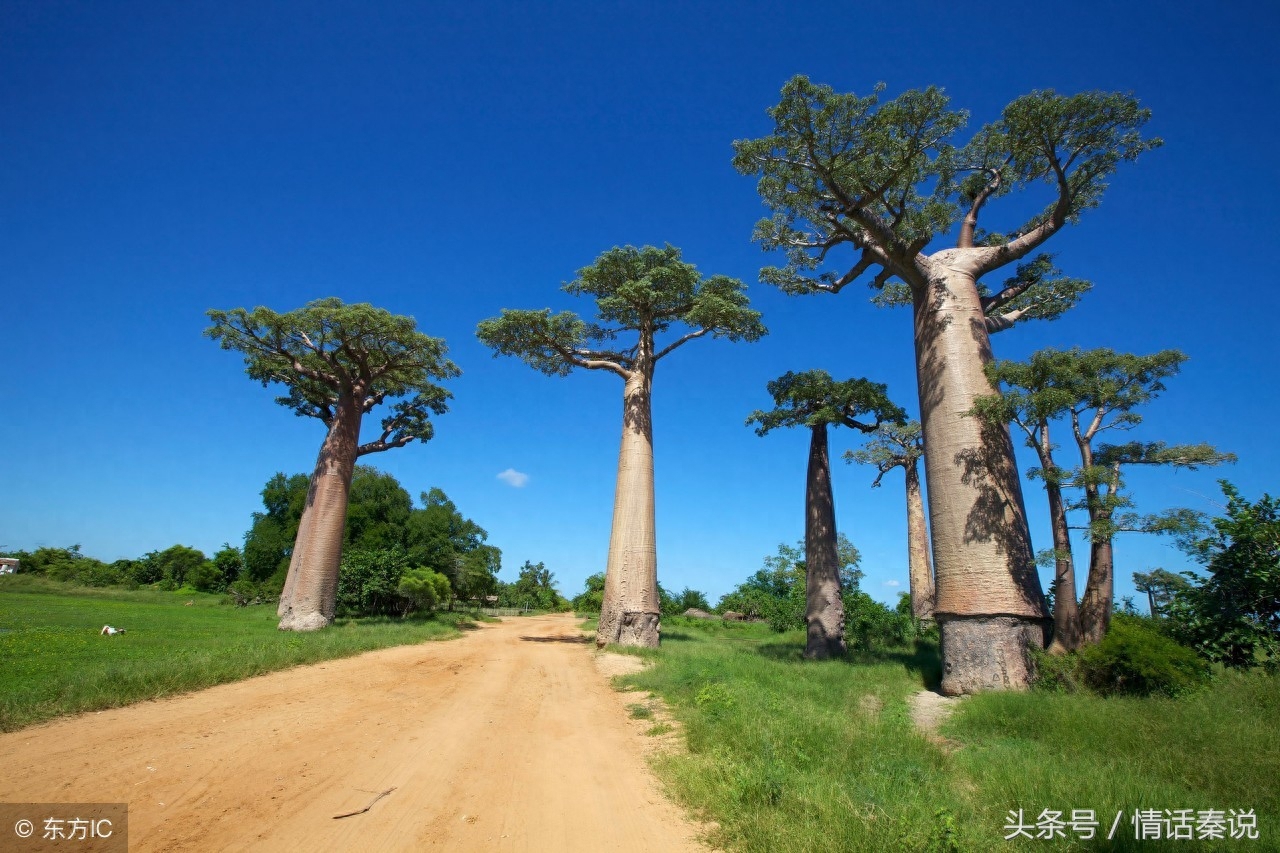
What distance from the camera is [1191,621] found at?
26.0ft

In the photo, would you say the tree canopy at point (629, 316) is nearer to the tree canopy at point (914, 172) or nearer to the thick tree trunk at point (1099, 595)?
the tree canopy at point (914, 172)

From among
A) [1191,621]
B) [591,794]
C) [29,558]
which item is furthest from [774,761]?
[29,558]

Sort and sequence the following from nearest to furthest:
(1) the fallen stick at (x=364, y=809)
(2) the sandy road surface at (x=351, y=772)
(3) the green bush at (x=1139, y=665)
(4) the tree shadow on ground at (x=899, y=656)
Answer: (2) the sandy road surface at (x=351, y=772), (1) the fallen stick at (x=364, y=809), (3) the green bush at (x=1139, y=665), (4) the tree shadow on ground at (x=899, y=656)

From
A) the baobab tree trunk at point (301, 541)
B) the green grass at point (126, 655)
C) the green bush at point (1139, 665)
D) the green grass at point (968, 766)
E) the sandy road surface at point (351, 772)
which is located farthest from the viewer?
the baobab tree trunk at point (301, 541)

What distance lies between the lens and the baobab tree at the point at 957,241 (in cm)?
933

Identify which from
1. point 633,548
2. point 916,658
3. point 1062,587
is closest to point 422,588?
point 633,548

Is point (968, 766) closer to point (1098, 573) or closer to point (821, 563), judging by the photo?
point (1098, 573)

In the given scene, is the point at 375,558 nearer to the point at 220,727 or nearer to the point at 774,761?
the point at 220,727

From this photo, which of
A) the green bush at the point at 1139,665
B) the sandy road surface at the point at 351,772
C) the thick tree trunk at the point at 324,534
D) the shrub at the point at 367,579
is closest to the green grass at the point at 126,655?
the sandy road surface at the point at 351,772

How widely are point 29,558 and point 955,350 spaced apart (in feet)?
275

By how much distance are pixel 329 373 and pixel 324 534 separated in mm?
6543

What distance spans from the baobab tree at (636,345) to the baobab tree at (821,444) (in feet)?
11.4

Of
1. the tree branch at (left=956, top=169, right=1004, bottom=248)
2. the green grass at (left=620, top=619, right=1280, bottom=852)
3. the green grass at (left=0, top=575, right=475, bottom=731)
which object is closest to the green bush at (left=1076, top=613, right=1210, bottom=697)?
the green grass at (left=620, top=619, right=1280, bottom=852)

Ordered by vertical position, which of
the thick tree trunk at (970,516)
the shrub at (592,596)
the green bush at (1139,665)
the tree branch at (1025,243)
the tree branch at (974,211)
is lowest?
the shrub at (592,596)
